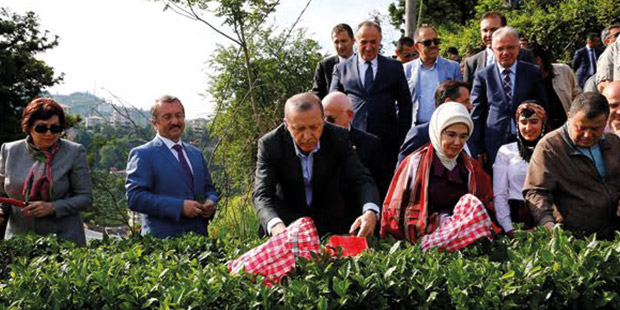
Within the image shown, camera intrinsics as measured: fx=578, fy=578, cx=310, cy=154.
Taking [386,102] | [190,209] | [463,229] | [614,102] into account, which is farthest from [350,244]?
[386,102]

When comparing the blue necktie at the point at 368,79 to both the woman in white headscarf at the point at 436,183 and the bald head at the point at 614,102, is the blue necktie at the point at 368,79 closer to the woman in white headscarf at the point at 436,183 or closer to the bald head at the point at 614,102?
the woman in white headscarf at the point at 436,183

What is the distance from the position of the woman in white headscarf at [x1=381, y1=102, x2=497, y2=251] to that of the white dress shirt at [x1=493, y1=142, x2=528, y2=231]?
31 cm

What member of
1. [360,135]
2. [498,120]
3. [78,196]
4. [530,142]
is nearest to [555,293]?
[530,142]

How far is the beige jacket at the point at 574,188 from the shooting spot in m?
4.14

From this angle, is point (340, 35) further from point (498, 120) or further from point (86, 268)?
point (86, 268)

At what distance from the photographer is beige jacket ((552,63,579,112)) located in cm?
644

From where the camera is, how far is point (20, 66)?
2339 centimetres

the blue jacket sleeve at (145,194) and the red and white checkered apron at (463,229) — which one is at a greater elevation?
the blue jacket sleeve at (145,194)

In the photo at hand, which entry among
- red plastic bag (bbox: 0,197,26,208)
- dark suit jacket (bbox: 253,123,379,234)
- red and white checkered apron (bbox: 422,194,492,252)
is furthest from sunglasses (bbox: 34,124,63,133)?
red and white checkered apron (bbox: 422,194,492,252)

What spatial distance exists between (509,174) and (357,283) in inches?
95.3

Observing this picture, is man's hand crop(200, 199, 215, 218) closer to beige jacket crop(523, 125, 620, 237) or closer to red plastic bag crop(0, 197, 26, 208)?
red plastic bag crop(0, 197, 26, 208)

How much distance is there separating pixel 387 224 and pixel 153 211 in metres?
1.86

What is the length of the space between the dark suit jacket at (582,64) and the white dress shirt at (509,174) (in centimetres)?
604

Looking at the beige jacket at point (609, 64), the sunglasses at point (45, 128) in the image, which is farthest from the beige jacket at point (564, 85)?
the sunglasses at point (45, 128)
